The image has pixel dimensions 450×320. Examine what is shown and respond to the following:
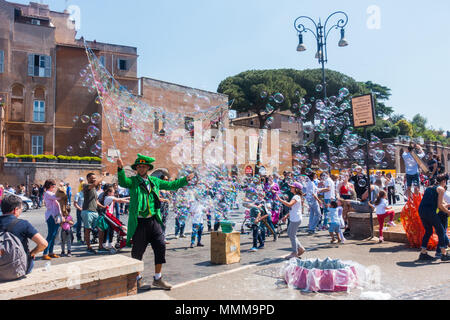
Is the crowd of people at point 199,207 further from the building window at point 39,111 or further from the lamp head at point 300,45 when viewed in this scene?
the building window at point 39,111

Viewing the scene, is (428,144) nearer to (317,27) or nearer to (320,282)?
(317,27)

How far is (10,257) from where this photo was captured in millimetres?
3428

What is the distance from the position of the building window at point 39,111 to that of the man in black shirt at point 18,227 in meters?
26.5

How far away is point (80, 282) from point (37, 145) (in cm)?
2653

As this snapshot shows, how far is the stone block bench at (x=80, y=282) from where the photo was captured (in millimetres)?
3303

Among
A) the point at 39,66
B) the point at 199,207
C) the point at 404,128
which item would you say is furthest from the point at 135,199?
the point at 404,128

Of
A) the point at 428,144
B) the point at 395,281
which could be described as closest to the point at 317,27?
the point at 395,281

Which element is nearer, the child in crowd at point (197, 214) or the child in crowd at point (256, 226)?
the child in crowd at point (256, 226)

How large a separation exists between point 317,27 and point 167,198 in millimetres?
8689

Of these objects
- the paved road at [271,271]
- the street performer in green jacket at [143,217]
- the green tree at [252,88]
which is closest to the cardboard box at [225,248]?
the paved road at [271,271]

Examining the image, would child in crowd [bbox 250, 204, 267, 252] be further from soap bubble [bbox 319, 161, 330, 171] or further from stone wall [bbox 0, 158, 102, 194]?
stone wall [bbox 0, 158, 102, 194]

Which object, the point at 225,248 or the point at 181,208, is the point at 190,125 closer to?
the point at 181,208

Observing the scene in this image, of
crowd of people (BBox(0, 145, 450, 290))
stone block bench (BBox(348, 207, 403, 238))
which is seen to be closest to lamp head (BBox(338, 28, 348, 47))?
crowd of people (BBox(0, 145, 450, 290))

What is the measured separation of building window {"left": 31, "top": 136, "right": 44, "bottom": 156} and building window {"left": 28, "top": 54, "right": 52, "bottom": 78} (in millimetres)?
4785
